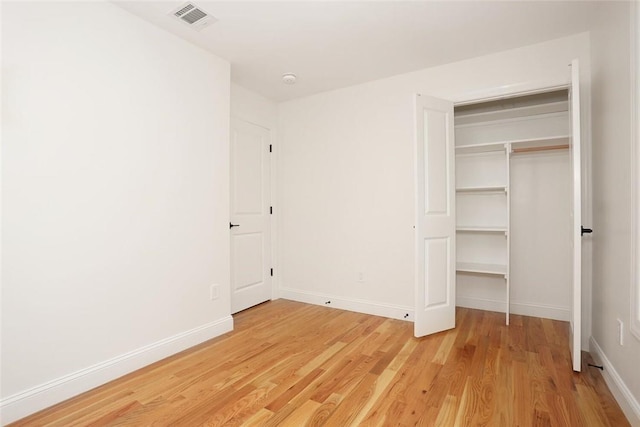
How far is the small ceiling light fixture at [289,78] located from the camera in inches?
134

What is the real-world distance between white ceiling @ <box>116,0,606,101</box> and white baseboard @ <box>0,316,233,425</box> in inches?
97.3

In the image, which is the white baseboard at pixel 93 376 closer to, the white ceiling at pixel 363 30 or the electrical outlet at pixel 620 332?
the white ceiling at pixel 363 30

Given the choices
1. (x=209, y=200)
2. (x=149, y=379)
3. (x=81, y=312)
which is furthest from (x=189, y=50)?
(x=149, y=379)

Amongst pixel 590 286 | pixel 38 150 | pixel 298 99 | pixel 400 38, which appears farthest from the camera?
pixel 298 99

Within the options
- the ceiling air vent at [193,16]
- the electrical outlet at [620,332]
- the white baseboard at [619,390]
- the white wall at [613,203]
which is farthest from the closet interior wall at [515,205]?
the ceiling air vent at [193,16]

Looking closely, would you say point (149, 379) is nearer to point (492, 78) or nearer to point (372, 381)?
point (372, 381)

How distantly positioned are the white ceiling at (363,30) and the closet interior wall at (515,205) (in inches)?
33.1

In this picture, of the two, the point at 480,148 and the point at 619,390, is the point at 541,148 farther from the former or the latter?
the point at 619,390

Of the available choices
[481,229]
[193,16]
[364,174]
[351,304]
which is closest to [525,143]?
[481,229]

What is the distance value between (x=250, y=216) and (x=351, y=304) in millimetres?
1567

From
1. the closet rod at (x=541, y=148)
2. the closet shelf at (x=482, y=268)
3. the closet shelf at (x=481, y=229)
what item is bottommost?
the closet shelf at (x=482, y=268)

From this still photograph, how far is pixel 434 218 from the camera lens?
2.96 metres

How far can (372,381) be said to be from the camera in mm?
2146

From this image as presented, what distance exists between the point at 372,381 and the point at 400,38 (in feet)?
8.77
